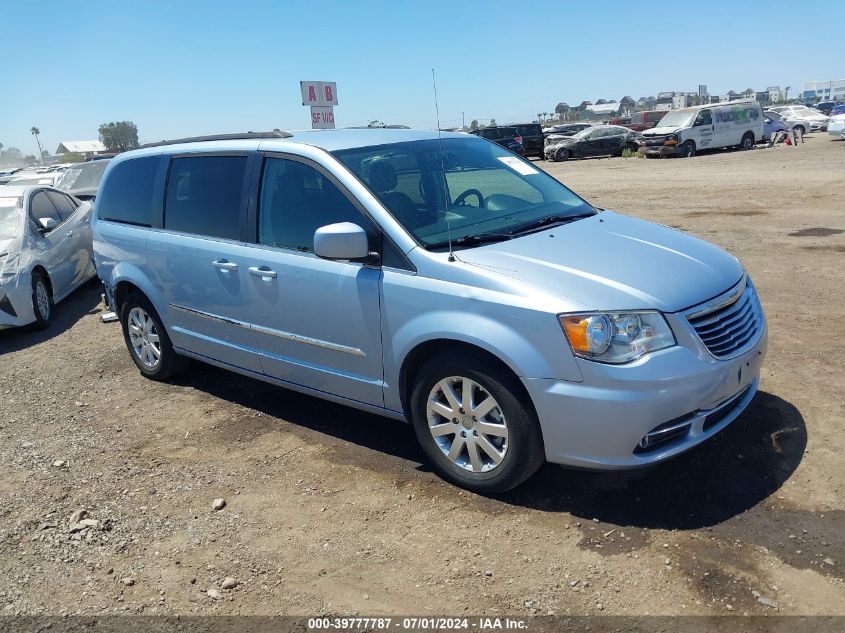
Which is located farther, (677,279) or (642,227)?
(642,227)

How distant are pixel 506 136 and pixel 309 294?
2949cm

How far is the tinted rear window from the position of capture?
221 inches

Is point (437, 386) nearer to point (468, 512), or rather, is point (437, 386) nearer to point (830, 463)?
point (468, 512)

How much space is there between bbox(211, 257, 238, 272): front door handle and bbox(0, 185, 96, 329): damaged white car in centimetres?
412

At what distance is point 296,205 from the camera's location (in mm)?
4461

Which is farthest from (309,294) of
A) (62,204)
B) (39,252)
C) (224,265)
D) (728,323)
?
(62,204)

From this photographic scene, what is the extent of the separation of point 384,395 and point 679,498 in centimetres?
164

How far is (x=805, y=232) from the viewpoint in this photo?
1002 centimetres

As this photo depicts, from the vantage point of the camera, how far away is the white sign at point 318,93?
1552cm

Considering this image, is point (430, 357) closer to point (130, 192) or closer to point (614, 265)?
point (614, 265)

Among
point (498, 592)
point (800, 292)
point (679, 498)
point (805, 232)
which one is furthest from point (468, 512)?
point (805, 232)

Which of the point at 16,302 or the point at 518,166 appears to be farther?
the point at 16,302

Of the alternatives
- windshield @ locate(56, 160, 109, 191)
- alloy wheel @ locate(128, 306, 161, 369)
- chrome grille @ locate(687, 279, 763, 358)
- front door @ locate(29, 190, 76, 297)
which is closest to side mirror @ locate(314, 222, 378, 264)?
chrome grille @ locate(687, 279, 763, 358)

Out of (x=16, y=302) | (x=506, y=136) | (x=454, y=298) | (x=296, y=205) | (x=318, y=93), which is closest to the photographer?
(x=454, y=298)
